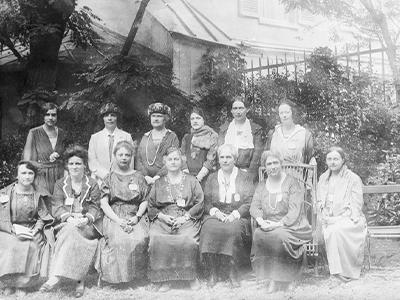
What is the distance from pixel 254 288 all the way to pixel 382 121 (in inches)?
139

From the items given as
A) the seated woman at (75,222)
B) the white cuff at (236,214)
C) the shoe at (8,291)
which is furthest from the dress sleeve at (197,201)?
the shoe at (8,291)

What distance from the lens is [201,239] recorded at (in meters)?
4.57

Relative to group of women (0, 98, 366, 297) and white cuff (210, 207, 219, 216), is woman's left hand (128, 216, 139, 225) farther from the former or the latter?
white cuff (210, 207, 219, 216)

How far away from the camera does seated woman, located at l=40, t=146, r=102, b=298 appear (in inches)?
174

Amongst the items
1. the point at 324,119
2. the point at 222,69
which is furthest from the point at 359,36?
the point at 222,69

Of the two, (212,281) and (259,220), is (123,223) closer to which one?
(212,281)

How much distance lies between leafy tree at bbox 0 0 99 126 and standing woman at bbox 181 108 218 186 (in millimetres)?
Answer: 2889

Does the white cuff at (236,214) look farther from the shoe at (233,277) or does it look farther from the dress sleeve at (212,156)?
the dress sleeve at (212,156)

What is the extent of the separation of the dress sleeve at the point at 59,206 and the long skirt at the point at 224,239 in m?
1.29

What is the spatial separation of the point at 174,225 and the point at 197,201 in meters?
0.34

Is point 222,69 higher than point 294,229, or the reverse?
point 222,69

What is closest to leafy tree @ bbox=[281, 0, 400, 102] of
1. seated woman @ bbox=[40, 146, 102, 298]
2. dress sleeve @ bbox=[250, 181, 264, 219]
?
dress sleeve @ bbox=[250, 181, 264, 219]

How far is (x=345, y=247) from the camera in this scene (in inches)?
174

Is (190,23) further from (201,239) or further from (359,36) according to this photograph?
(201,239)
